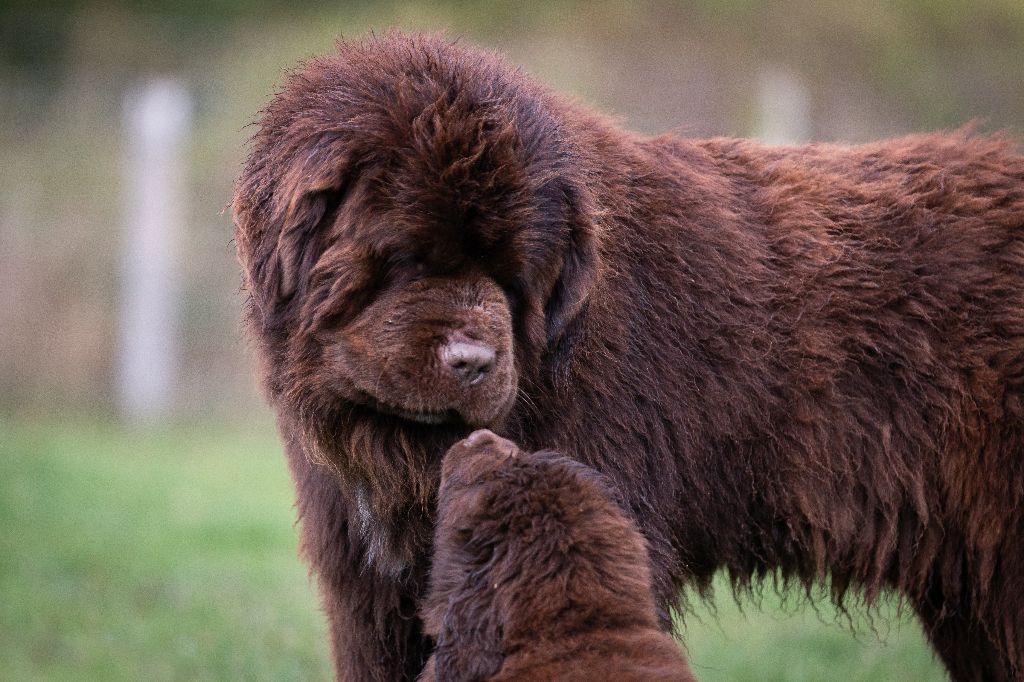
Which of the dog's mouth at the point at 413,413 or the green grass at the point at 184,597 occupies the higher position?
the dog's mouth at the point at 413,413

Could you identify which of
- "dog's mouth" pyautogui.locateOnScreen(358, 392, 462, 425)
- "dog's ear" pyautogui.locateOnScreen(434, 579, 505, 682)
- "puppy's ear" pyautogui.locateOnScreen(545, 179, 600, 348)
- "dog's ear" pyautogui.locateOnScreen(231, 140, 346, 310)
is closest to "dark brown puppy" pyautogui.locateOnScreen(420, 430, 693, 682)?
"dog's ear" pyautogui.locateOnScreen(434, 579, 505, 682)

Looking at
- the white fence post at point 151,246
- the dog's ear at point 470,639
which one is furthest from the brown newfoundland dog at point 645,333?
the white fence post at point 151,246

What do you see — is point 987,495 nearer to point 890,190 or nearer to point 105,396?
point 890,190

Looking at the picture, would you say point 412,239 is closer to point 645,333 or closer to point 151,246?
point 645,333

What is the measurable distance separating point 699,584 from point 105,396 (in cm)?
1034

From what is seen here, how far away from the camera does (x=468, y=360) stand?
11.8ft

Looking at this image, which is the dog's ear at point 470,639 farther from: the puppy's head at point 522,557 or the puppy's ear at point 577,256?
the puppy's ear at point 577,256

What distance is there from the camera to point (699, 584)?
466cm

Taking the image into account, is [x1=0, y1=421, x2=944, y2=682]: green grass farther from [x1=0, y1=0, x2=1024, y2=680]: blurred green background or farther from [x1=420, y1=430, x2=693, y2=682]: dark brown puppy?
[x1=420, y1=430, x2=693, y2=682]: dark brown puppy

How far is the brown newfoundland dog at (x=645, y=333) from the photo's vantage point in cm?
378

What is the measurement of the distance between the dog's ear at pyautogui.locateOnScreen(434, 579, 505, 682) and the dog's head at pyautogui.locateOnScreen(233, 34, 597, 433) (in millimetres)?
551

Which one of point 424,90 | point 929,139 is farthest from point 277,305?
point 929,139

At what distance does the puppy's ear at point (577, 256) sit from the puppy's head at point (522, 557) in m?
0.52

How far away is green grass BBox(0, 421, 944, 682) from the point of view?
6.50 m
